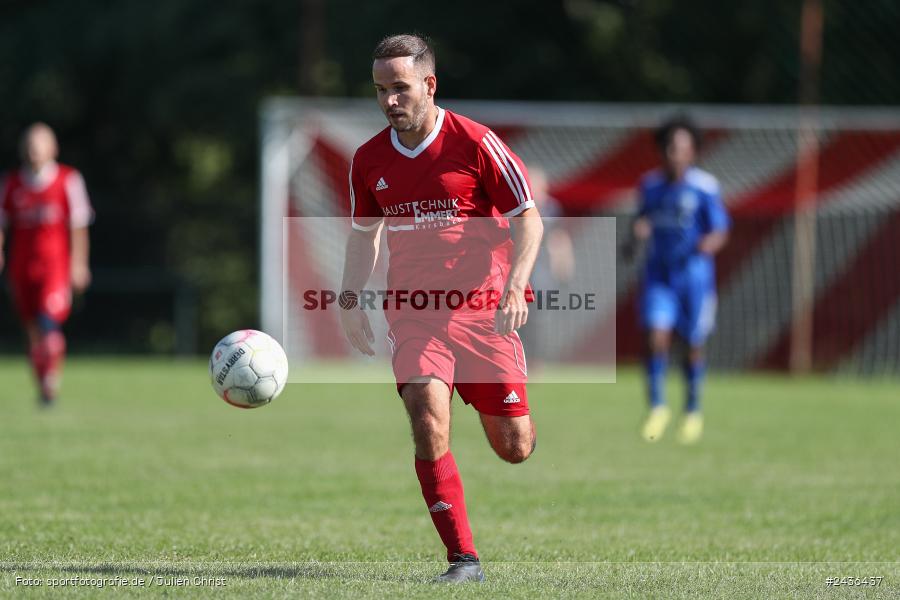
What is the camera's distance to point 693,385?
10.8 meters

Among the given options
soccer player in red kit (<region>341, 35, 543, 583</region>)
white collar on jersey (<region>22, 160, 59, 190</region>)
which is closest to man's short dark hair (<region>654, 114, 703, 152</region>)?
white collar on jersey (<region>22, 160, 59, 190</region>)

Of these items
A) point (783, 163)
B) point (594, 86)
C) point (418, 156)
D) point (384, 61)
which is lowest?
point (418, 156)

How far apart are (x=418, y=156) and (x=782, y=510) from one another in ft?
10.2

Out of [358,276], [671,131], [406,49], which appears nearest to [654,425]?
[671,131]

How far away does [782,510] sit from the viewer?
719 cm

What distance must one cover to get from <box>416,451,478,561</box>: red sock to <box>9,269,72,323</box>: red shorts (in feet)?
24.9

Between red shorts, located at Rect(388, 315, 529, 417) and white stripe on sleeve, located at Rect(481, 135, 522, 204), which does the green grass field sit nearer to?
red shorts, located at Rect(388, 315, 529, 417)

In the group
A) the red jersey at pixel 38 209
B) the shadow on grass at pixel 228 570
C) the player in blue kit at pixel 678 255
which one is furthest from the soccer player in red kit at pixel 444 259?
the red jersey at pixel 38 209

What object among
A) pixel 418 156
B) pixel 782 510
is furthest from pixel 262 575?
pixel 782 510

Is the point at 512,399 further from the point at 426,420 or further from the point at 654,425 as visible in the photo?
the point at 654,425

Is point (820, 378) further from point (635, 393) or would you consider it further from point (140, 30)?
point (140, 30)

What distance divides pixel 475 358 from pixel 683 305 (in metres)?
5.93

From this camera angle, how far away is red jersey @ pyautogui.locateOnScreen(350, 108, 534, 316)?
5.29 metres

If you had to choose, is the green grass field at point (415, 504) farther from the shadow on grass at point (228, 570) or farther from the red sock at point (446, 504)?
the red sock at point (446, 504)
